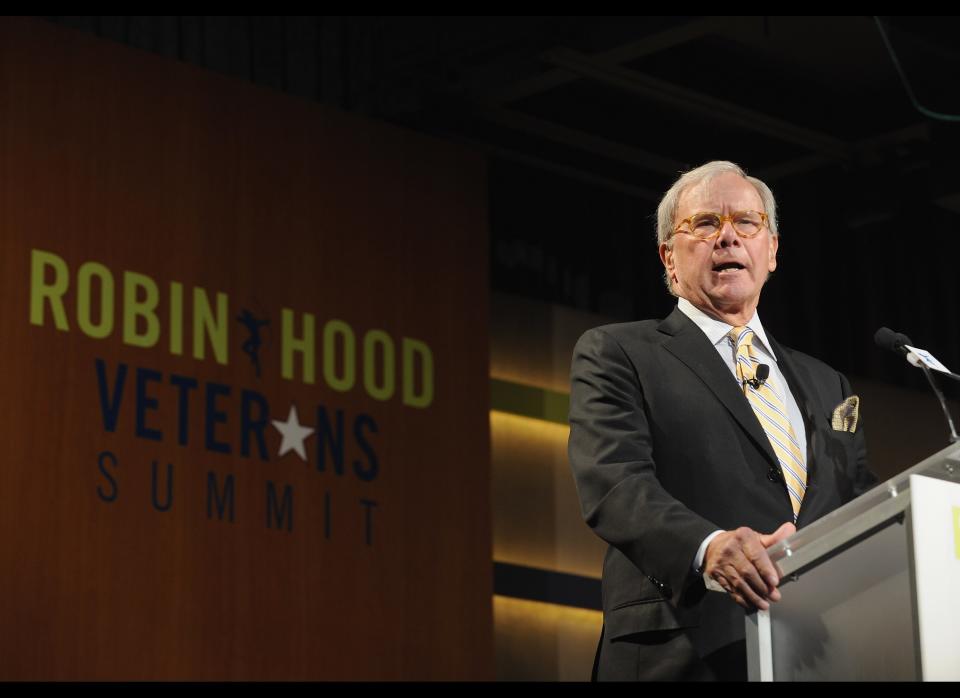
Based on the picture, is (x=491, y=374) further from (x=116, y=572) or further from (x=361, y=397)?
(x=116, y=572)

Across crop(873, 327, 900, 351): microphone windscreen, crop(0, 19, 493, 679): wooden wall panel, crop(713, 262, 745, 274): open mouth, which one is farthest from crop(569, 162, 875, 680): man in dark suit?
crop(0, 19, 493, 679): wooden wall panel

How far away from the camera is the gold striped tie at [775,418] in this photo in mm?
2508

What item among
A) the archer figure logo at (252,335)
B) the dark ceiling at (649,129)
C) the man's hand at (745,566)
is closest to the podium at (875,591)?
→ the man's hand at (745,566)

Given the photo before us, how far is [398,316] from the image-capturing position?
243 inches

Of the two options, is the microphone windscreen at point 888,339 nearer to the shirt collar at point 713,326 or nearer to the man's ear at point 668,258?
the shirt collar at point 713,326

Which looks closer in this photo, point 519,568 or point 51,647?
point 51,647

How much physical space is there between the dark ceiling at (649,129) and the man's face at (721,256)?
3281 millimetres

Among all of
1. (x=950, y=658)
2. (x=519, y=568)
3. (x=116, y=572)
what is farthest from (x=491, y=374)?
(x=950, y=658)

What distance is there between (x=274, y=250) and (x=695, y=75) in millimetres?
1934

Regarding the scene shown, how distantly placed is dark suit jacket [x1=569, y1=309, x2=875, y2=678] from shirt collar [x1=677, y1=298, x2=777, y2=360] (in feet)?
0.06

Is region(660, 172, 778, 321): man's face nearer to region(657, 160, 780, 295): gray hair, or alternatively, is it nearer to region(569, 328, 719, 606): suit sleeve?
region(657, 160, 780, 295): gray hair
